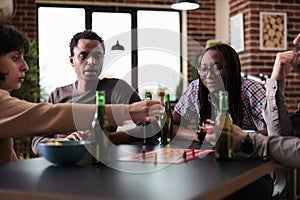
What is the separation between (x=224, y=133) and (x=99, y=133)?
414 mm

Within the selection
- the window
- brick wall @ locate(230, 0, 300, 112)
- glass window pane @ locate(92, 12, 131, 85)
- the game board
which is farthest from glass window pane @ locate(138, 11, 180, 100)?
the game board

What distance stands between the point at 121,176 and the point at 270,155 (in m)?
0.56

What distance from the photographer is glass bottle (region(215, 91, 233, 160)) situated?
1423 millimetres

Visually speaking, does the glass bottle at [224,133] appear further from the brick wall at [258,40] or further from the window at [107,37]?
the window at [107,37]

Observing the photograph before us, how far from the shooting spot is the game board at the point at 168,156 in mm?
1442

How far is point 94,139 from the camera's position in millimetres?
1361

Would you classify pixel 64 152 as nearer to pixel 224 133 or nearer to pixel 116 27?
pixel 224 133

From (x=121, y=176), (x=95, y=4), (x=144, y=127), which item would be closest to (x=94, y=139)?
(x=121, y=176)

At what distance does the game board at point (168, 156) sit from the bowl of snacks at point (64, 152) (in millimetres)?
171

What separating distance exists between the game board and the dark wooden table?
0.05m

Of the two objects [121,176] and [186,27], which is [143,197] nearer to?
[121,176]

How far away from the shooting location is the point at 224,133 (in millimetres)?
1444

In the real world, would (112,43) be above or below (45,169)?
above

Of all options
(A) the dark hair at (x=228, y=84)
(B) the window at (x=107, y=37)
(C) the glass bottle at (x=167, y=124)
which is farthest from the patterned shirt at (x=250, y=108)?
(B) the window at (x=107, y=37)
